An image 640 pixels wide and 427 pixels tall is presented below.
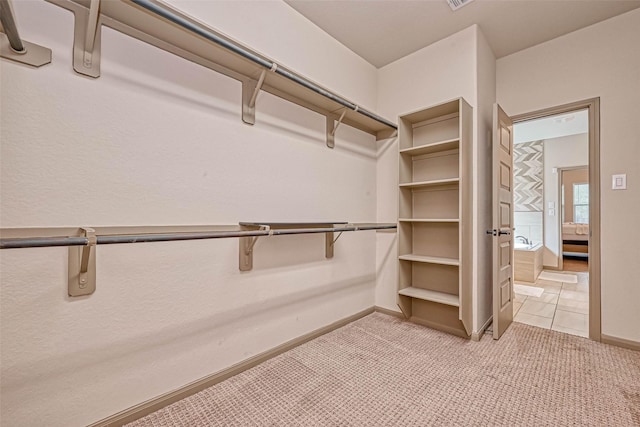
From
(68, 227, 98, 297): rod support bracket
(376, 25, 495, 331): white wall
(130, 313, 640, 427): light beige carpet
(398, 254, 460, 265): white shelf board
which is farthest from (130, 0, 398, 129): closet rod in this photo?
(130, 313, 640, 427): light beige carpet

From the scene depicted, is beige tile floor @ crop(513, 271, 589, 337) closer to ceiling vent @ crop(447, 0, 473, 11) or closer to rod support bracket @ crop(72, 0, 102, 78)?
ceiling vent @ crop(447, 0, 473, 11)

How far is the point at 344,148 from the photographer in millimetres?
2588

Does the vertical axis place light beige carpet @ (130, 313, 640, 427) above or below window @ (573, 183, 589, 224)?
below

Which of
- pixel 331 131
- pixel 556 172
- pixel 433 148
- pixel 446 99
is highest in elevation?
pixel 446 99

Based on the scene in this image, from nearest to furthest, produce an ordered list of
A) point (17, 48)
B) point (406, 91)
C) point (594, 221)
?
point (17, 48)
point (594, 221)
point (406, 91)

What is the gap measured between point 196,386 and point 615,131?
358 centimetres

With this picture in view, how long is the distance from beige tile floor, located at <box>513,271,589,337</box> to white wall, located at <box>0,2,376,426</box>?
90.6 inches

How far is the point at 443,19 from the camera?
2295 millimetres

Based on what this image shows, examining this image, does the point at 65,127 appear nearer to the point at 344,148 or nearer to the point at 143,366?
the point at 143,366

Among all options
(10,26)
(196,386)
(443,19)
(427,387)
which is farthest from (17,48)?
(443,19)

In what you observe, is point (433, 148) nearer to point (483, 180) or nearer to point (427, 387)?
point (483, 180)

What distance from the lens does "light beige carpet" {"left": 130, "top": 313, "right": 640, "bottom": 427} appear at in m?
1.42

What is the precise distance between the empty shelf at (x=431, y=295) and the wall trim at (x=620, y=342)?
45.5 inches

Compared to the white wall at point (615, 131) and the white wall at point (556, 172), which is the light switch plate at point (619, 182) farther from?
the white wall at point (556, 172)
